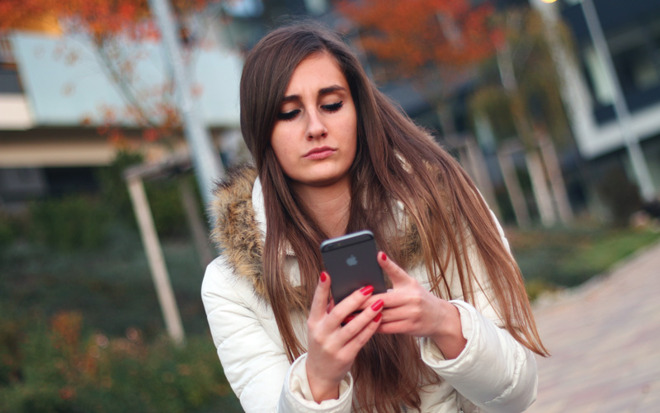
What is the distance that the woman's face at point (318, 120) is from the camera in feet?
7.02

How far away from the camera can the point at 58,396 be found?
6297 mm

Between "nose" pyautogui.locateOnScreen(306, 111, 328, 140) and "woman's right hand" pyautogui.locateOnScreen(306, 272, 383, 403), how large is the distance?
0.56m

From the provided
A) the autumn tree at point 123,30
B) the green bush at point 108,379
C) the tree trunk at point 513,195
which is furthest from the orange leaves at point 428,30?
the green bush at point 108,379

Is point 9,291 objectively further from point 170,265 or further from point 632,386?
point 632,386

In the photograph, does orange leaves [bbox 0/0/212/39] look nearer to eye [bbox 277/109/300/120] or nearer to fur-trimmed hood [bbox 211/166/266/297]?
fur-trimmed hood [bbox 211/166/266/297]

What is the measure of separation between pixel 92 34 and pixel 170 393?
7.38 meters

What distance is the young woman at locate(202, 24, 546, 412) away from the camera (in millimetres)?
2113

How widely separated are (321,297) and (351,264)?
0.10 m

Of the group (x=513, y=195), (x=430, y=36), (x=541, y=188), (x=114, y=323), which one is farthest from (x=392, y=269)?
(x=541, y=188)

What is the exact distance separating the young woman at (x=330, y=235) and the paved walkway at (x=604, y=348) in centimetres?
281

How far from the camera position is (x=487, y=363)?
1.88 metres

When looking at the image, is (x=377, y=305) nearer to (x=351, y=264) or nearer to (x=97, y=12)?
(x=351, y=264)

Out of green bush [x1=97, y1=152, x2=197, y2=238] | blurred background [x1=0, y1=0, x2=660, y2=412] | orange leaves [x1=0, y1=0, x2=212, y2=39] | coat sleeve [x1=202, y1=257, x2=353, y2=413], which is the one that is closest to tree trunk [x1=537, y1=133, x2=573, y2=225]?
blurred background [x1=0, y1=0, x2=660, y2=412]

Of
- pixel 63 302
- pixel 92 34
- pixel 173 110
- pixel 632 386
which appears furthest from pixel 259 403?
pixel 92 34
